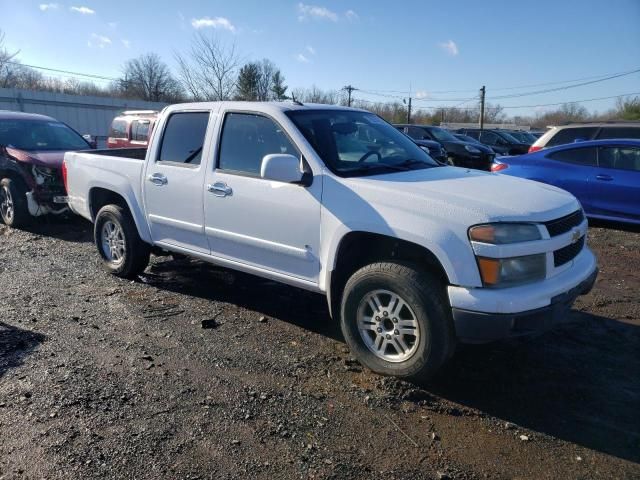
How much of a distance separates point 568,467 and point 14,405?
3.24m

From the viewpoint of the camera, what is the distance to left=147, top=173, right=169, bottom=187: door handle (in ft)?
16.4

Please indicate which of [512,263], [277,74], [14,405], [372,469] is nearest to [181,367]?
[14,405]

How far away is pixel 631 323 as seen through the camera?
4.71 metres

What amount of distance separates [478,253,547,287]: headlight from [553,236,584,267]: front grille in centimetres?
18

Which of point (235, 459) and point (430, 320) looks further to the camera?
point (430, 320)

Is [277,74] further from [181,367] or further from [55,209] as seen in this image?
[181,367]

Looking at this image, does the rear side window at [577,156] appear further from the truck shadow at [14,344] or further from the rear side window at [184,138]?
the truck shadow at [14,344]

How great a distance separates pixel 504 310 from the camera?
315cm

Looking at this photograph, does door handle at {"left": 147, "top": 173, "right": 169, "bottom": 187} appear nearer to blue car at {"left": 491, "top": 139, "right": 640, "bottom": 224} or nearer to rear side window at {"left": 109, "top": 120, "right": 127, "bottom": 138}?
blue car at {"left": 491, "top": 139, "right": 640, "bottom": 224}

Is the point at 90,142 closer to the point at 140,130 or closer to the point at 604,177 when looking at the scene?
the point at 140,130

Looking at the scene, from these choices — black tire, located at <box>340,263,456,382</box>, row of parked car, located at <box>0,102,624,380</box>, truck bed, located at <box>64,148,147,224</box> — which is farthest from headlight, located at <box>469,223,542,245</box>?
truck bed, located at <box>64,148,147,224</box>

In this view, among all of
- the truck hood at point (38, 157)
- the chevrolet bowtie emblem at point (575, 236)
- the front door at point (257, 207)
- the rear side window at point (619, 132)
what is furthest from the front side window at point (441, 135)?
the chevrolet bowtie emblem at point (575, 236)

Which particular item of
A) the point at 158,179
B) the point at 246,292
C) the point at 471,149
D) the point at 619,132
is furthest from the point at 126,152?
the point at 471,149

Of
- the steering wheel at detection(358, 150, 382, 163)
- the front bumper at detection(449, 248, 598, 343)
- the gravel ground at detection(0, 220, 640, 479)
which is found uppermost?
the steering wheel at detection(358, 150, 382, 163)
